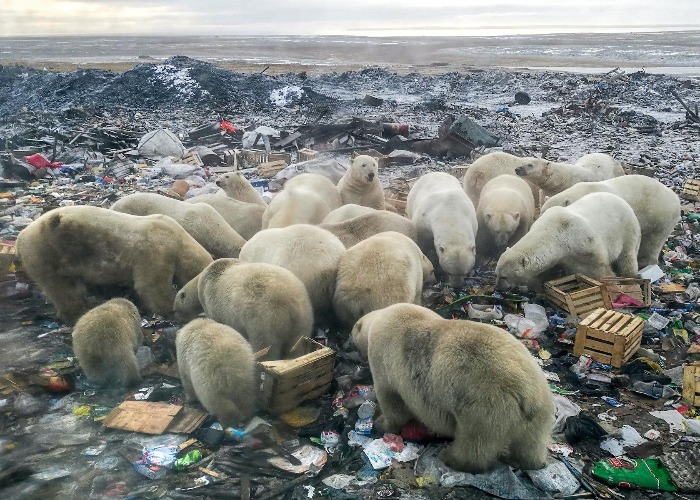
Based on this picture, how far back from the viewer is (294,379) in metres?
5.20

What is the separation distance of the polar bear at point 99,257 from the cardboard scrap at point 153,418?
1762mm

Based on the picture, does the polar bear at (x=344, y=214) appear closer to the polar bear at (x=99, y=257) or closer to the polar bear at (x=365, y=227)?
the polar bear at (x=365, y=227)

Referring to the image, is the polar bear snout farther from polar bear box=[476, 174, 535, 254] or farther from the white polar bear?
the white polar bear

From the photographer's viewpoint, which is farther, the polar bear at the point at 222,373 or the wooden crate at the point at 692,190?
the wooden crate at the point at 692,190

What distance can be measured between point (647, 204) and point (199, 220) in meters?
6.52

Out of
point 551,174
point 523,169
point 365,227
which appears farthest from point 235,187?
point 551,174

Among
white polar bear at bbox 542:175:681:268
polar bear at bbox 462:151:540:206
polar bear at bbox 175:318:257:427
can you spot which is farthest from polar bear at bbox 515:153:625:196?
polar bear at bbox 175:318:257:427

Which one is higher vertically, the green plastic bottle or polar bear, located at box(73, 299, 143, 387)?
polar bear, located at box(73, 299, 143, 387)

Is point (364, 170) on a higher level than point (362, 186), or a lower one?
higher

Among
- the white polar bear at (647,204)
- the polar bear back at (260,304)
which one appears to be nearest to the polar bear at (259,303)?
the polar bear back at (260,304)

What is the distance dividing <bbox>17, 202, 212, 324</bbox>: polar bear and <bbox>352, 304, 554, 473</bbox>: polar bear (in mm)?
3022

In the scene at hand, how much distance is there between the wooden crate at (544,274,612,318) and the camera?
711 cm

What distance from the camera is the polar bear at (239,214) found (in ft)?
30.3

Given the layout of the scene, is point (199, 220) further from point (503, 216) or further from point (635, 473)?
point (635, 473)
